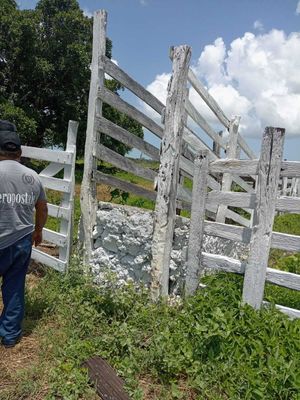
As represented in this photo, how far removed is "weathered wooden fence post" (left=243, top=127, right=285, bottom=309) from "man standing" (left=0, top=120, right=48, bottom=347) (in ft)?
7.07

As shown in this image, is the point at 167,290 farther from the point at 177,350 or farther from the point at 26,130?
the point at 26,130

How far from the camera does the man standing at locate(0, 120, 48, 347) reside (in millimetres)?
3867

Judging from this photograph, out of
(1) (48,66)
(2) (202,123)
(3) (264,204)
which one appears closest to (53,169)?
(2) (202,123)

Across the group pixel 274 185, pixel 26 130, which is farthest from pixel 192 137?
pixel 26 130

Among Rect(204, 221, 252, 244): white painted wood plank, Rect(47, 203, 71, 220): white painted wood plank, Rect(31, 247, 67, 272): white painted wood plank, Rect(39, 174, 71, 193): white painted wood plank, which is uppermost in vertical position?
Rect(39, 174, 71, 193): white painted wood plank

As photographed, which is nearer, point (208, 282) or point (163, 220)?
point (208, 282)

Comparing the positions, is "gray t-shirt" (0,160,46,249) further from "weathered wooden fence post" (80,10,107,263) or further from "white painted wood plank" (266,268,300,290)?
"white painted wood plank" (266,268,300,290)

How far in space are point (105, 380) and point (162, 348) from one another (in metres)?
0.55

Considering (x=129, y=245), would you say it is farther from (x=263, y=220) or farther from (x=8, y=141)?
(x=8, y=141)

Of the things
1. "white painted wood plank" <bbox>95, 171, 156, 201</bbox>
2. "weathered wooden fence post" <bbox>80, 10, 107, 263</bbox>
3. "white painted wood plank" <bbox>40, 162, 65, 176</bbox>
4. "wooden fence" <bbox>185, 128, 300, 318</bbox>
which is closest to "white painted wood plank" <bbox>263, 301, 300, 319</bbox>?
"wooden fence" <bbox>185, 128, 300, 318</bbox>

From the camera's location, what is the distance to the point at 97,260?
554cm

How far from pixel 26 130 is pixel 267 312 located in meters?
15.8

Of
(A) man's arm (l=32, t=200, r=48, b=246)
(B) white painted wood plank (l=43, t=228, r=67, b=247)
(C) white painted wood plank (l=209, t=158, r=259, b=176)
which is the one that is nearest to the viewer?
(C) white painted wood plank (l=209, t=158, r=259, b=176)

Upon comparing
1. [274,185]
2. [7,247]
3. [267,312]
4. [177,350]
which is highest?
[274,185]
